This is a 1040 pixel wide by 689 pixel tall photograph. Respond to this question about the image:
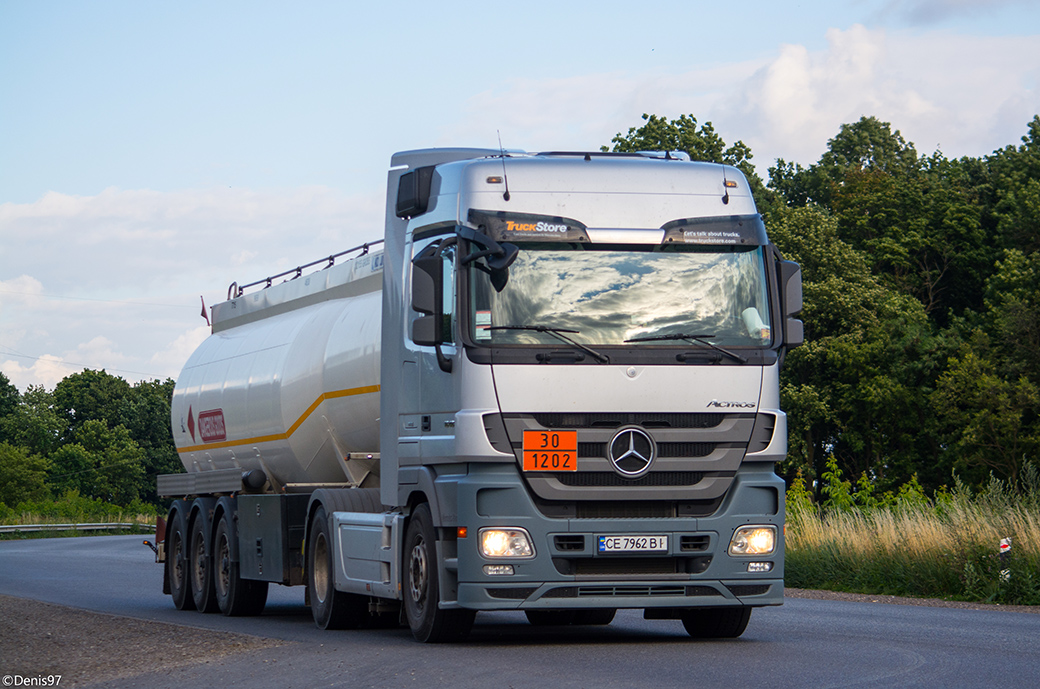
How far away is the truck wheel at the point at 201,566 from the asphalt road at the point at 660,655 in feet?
4.62

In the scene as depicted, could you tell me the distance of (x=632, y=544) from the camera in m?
11.1

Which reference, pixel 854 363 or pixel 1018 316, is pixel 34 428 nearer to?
pixel 854 363

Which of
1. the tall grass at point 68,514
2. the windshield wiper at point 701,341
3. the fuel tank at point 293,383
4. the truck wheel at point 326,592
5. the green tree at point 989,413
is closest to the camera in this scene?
the windshield wiper at point 701,341

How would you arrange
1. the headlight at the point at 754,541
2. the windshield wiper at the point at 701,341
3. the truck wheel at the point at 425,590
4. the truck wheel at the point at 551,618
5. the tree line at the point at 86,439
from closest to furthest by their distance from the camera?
the windshield wiper at the point at 701,341
the headlight at the point at 754,541
the truck wheel at the point at 425,590
the truck wheel at the point at 551,618
the tree line at the point at 86,439

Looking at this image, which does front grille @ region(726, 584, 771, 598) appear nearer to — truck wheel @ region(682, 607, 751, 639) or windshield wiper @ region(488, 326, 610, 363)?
truck wheel @ region(682, 607, 751, 639)

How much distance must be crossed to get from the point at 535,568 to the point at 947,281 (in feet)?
203

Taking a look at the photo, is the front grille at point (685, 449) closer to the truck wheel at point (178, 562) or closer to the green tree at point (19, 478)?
the truck wheel at point (178, 562)

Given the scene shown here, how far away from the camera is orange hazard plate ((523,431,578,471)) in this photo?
10.9 meters

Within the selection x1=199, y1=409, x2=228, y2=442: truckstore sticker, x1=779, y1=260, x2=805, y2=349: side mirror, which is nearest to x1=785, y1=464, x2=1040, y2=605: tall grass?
x1=779, y1=260, x2=805, y2=349: side mirror

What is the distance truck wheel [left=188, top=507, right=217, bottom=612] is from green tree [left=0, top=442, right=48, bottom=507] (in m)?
81.4

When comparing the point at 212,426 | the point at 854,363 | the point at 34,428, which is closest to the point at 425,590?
the point at 212,426

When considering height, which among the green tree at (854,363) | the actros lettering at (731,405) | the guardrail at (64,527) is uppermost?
the green tree at (854,363)

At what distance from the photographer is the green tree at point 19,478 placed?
96.8m

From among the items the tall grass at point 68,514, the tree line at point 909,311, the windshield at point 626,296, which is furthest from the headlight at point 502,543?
the tall grass at point 68,514
